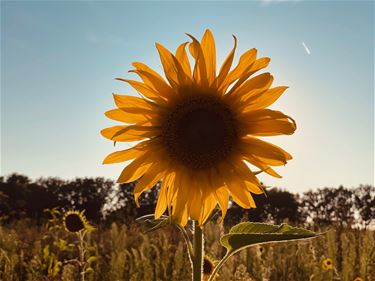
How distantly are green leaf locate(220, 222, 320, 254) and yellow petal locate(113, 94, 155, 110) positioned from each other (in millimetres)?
599

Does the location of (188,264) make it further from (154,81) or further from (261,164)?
(154,81)

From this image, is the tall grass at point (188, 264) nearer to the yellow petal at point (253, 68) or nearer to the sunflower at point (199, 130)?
the sunflower at point (199, 130)

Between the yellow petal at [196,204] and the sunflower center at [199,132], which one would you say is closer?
the yellow petal at [196,204]

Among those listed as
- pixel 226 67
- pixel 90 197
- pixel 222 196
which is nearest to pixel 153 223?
pixel 222 196

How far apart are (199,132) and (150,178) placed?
294 mm

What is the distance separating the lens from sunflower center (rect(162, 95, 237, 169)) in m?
1.72

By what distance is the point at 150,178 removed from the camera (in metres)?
1.64

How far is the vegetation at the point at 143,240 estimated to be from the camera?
12.6 ft

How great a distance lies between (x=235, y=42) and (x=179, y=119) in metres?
0.41

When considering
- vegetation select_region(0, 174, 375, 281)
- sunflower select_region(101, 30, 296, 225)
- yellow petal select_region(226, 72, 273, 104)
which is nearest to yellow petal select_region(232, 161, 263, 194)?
sunflower select_region(101, 30, 296, 225)

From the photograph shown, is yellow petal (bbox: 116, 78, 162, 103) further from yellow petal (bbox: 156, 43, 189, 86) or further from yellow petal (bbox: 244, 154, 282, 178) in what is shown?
yellow petal (bbox: 244, 154, 282, 178)

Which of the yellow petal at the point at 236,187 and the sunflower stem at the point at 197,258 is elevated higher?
the yellow petal at the point at 236,187

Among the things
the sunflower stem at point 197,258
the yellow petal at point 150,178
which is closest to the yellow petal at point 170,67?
the yellow petal at point 150,178

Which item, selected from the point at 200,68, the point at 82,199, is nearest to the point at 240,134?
the point at 200,68
